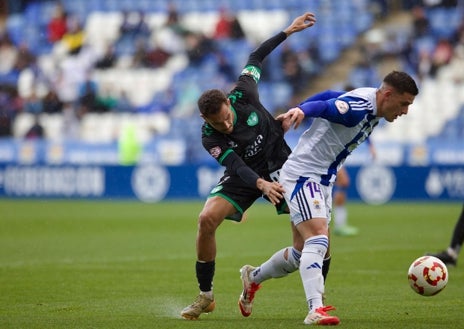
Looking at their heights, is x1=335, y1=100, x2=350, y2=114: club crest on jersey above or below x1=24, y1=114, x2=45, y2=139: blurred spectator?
above

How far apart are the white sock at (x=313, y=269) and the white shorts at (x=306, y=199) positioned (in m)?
0.20

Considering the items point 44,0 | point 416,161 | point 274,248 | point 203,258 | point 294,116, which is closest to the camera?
point 294,116

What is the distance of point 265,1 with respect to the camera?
30.8 meters

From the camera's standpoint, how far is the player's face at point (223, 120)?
768 centimetres

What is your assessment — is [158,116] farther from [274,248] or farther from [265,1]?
[274,248]

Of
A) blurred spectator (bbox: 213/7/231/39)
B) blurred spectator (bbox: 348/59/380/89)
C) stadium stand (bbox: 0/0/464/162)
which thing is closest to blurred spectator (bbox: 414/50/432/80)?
stadium stand (bbox: 0/0/464/162)

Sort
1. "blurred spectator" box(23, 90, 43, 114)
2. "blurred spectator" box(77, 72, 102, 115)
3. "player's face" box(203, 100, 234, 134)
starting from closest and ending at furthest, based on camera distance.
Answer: "player's face" box(203, 100, 234, 134) → "blurred spectator" box(77, 72, 102, 115) → "blurred spectator" box(23, 90, 43, 114)

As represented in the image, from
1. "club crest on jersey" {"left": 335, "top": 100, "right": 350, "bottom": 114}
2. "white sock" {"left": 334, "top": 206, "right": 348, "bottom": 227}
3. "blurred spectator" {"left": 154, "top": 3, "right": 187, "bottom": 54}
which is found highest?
"blurred spectator" {"left": 154, "top": 3, "right": 187, "bottom": 54}

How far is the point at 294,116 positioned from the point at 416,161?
1874 cm

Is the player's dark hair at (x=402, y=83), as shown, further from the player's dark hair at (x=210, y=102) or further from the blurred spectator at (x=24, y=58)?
the blurred spectator at (x=24, y=58)

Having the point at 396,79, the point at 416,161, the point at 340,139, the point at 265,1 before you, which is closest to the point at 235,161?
the point at 340,139

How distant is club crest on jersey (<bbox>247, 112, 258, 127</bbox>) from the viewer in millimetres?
8258

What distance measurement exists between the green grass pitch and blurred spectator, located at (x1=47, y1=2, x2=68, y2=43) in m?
11.5

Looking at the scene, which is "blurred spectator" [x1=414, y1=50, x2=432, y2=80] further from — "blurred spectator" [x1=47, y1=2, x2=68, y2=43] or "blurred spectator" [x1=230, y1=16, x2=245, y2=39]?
"blurred spectator" [x1=47, y1=2, x2=68, y2=43]
